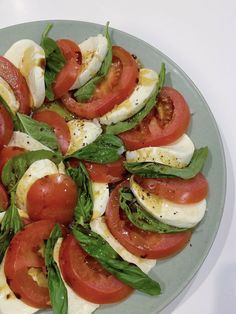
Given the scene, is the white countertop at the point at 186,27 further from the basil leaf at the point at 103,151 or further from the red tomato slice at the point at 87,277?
the red tomato slice at the point at 87,277

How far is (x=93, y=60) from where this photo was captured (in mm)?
1998

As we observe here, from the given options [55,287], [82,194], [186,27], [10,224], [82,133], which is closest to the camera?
[55,287]

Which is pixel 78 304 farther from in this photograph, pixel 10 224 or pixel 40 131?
pixel 40 131

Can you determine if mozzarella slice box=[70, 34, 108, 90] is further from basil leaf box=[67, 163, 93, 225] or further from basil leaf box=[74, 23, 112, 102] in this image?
basil leaf box=[67, 163, 93, 225]

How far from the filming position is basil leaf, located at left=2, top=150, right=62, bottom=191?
1.83 m

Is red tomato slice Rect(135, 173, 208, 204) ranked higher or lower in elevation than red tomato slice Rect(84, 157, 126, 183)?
higher

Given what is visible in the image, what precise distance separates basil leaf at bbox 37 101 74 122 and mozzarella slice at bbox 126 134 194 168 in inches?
12.0

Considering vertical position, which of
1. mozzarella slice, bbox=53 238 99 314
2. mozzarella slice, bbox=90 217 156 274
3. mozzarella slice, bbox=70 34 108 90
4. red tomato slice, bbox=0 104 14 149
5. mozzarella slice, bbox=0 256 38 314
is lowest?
mozzarella slice, bbox=0 256 38 314

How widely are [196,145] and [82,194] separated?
1.60 ft

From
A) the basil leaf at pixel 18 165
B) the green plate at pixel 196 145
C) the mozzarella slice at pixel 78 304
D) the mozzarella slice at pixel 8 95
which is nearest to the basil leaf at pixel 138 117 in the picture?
the green plate at pixel 196 145

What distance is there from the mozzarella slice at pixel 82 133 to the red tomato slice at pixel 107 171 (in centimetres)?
9

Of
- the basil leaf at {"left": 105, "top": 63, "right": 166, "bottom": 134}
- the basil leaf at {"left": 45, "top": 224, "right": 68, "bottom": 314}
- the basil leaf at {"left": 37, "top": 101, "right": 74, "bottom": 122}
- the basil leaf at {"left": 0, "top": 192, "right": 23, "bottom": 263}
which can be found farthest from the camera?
the basil leaf at {"left": 37, "top": 101, "right": 74, "bottom": 122}

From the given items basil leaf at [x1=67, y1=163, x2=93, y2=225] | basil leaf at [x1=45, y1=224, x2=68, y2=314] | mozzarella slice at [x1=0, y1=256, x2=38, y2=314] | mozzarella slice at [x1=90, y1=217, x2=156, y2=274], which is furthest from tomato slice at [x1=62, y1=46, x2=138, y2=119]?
mozzarella slice at [x1=0, y1=256, x2=38, y2=314]

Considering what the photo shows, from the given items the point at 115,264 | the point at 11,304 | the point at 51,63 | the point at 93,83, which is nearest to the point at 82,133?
the point at 93,83
